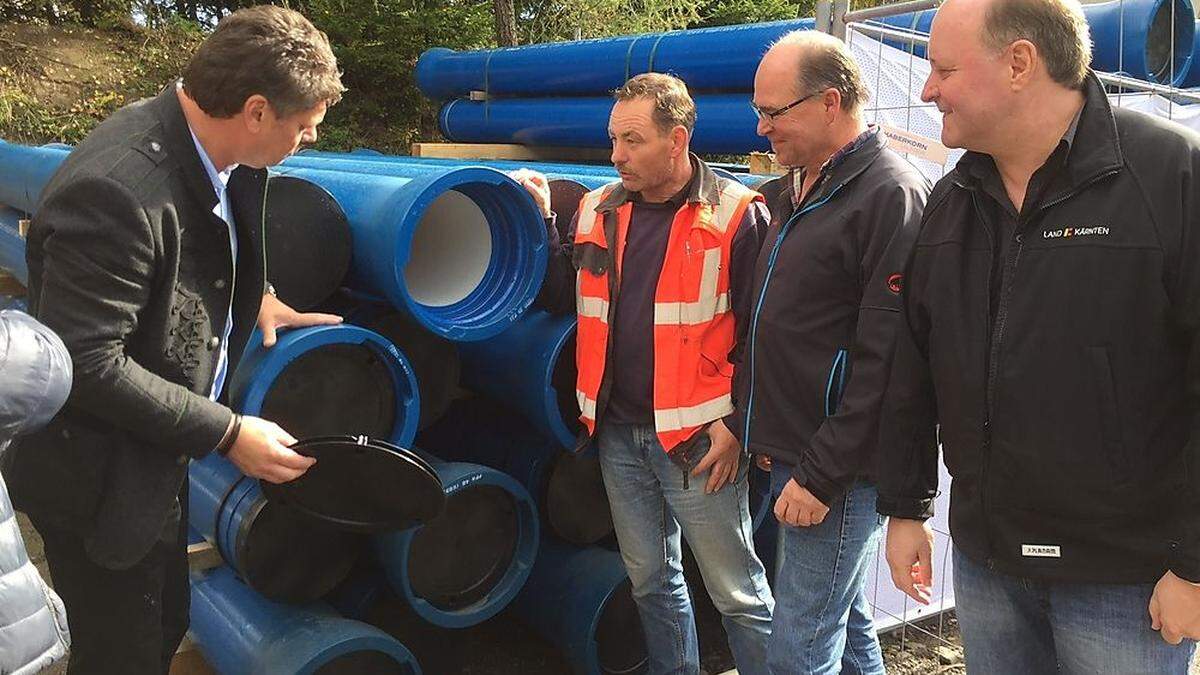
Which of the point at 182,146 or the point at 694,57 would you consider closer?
the point at 182,146

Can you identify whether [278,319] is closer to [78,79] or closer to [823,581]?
[823,581]

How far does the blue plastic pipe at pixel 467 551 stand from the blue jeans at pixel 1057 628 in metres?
1.39

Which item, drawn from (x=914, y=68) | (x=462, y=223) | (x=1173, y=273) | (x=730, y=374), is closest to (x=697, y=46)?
(x=914, y=68)

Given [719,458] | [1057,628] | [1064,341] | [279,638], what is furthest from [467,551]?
[1064,341]

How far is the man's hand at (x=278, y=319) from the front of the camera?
2.25 meters

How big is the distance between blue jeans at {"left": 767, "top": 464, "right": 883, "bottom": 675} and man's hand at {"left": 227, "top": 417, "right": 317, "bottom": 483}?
1097mm

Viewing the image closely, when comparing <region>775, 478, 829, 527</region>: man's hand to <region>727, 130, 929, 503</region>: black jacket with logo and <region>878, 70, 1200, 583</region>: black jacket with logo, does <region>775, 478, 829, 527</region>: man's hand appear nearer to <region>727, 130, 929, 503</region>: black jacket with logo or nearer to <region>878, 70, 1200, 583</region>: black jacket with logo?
<region>727, 130, 929, 503</region>: black jacket with logo

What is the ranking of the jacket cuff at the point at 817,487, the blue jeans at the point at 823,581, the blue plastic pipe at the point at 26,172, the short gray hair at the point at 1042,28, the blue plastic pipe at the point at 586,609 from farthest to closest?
the blue plastic pipe at the point at 26,172
the blue plastic pipe at the point at 586,609
the blue jeans at the point at 823,581
the jacket cuff at the point at 817,487
the short gray hair at the point at 1042,28

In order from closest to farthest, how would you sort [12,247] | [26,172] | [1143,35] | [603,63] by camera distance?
[1143,35]
[26,172]
[12,247]
[603,63]

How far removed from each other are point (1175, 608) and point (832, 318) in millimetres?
876

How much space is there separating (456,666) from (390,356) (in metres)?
1.25

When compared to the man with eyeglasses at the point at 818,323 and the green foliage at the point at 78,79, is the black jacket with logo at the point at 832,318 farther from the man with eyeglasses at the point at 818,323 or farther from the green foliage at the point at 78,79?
the green foliage at the point at 78,79

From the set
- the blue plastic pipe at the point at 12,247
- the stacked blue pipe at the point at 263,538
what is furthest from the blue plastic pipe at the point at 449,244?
the blue plastic pipe at the point at 12,247

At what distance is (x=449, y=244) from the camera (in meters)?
2.86
